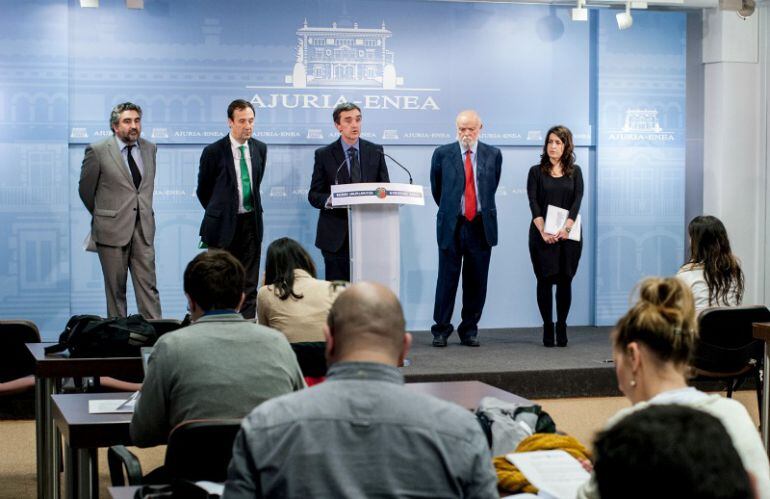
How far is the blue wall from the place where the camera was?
28.7 ft

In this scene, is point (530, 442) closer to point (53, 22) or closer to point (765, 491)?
point (765, 491)

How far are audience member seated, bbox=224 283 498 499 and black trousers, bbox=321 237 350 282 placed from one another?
19.1 feet

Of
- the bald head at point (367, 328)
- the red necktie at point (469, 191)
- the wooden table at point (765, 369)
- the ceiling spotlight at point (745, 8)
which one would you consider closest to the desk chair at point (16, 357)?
the bald head at point (367, 328)

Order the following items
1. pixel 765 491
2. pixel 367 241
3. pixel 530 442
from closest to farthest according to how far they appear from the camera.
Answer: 1. pixel 765 491
2. pixel 530 442
3. pixel 367 241

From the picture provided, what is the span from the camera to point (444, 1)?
9.49 meters

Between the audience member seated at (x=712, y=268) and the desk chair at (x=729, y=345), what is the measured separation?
0.57 feet

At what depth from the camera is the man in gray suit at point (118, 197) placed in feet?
25.3

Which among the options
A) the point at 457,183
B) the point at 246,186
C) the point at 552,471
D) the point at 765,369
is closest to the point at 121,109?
the point at 246,186

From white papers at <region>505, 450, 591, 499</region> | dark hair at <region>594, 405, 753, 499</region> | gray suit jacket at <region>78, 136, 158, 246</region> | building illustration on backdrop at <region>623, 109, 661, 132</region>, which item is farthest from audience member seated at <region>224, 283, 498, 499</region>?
building illustration on backdrop at <region>623, 109, 661, 132</region>

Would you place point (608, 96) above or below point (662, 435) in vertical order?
above

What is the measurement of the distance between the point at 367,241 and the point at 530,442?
4.18m

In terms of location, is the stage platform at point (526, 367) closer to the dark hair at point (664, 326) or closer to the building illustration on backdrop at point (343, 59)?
the building illustration on backdrop at point (343, 59)

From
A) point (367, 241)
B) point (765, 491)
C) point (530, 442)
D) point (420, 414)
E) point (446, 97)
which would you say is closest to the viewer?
point (420, 414)

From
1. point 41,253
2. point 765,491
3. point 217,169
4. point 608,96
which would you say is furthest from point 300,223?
point 765,491
